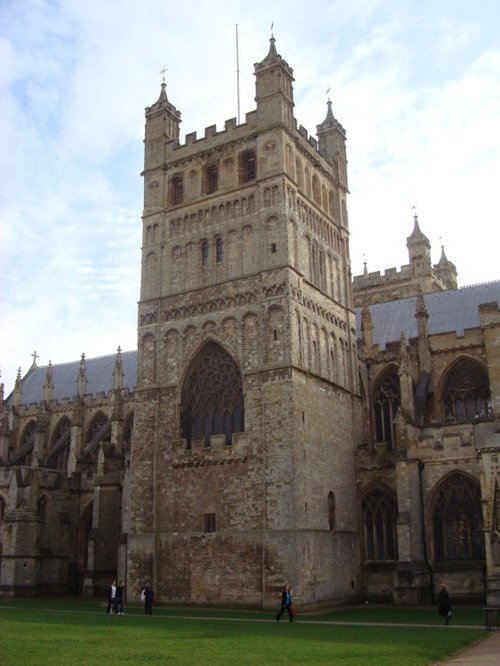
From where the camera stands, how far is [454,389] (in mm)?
38531

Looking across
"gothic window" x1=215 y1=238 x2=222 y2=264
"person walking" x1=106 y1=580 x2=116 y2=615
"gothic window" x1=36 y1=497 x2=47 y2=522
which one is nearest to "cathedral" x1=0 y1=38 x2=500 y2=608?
"gothic window" x1=215 y1=238 x2=222 y2=264

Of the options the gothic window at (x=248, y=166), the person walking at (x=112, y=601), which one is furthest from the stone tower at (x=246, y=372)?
the person walking at (x=112, y=601)

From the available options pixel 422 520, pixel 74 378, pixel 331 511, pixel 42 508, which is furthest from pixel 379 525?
pixel 74 378

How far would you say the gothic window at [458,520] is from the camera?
3158cm

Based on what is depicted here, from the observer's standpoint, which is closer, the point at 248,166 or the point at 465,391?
the point at 248,166

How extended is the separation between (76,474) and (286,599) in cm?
2501

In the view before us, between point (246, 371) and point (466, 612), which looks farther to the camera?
point (246, 371)

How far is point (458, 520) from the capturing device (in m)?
32.0

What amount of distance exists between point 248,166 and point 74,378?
3188 centimetres

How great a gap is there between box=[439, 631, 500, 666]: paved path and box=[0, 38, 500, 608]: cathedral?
8.55 metres

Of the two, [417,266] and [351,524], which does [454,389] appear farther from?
[417,266]

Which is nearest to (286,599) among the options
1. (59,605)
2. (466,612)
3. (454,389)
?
(466,612)

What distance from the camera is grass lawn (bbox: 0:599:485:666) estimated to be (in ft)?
47.7

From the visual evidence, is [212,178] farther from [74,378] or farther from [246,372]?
[74,378]
